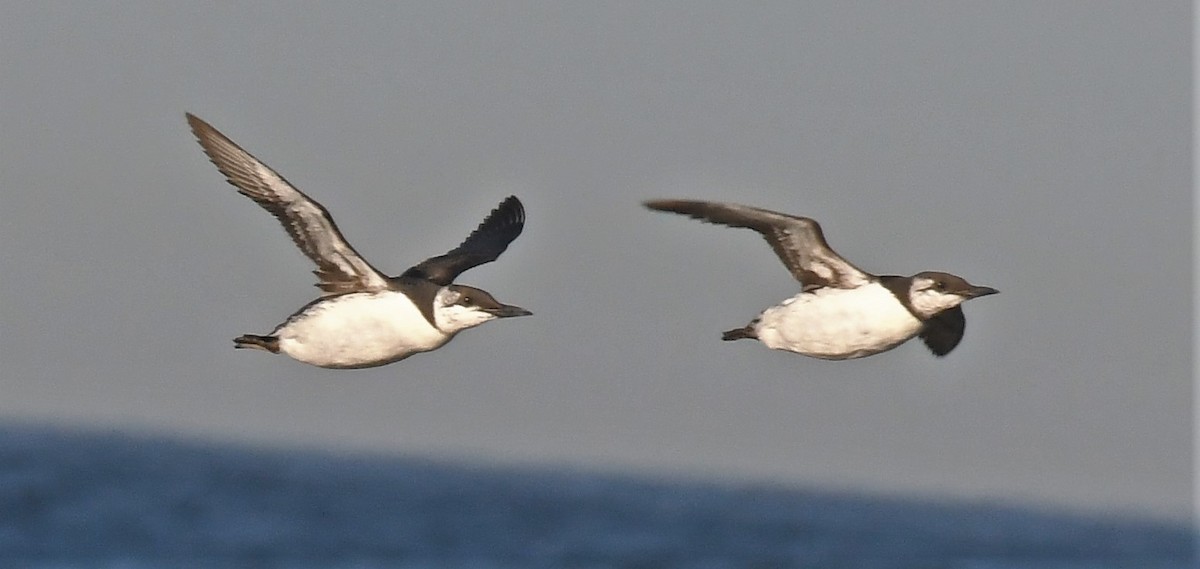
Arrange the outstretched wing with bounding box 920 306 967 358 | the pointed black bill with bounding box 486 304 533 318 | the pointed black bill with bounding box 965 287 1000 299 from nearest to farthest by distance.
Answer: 1. the pointed black bill with bounding box 486 304 533 318
2. the pointed black bill with bounding box 965 287 1000 299
3. the outstretched wing with bounding box 920 306 967 358

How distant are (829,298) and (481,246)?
320 centimetres

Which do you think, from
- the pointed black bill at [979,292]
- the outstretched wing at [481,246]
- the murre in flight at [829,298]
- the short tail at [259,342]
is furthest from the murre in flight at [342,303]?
the pointed black bill at [979,292]

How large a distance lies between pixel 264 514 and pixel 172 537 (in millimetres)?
9116

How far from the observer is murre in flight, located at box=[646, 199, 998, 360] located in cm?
1321

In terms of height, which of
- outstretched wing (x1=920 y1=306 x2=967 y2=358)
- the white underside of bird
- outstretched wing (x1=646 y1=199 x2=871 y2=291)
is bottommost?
the white underside of bird

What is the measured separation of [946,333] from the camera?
566 inches

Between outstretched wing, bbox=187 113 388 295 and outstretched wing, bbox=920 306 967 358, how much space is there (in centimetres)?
432

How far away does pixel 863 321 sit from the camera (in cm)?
1322

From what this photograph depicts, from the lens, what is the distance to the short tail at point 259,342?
42.0ft

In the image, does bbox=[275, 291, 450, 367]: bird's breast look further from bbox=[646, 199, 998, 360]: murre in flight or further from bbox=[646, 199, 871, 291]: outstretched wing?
bbox=[646, 199, 871, 291]: outstretched wing

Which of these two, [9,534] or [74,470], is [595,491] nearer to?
[74,470]

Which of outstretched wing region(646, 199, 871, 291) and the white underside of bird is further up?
outstretched wing region(646, 199, 871, 291)

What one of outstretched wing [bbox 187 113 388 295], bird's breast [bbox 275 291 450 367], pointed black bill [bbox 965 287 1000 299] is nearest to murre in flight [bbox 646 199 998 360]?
pointed black bill [bbox 965 287 1000 299]

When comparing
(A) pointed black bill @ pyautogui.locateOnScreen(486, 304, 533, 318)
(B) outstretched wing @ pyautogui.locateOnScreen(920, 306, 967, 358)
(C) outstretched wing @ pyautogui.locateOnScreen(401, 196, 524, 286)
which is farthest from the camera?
(B) outstretched wing @ pyautogui.locateOnScreen(920, 306, 967, 358)
